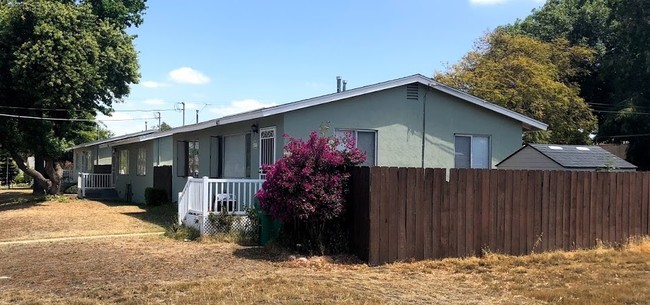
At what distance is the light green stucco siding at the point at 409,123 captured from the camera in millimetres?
14211

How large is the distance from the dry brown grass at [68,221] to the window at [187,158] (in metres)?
2.08

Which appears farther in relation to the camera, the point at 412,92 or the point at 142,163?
the point at 142,163

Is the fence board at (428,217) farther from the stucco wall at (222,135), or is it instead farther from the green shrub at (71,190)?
the green shrub at (71,190)

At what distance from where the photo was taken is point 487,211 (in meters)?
10.6

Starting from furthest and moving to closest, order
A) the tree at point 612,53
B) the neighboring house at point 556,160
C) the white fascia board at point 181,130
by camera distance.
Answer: the tree at point 612,53 < the white fascia board at point 181,130 < the neighboring house at point 556,160

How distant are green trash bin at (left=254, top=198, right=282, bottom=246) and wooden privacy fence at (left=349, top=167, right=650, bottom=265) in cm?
182

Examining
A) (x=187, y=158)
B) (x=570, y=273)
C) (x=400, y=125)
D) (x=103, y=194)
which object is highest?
(x=400, y=125)

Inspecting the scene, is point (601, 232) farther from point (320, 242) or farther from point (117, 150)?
point (117, 150)

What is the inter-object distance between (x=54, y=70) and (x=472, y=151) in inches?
612

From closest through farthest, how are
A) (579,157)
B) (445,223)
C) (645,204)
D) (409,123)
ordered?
(445,223) < (645,204) < (409,123) < (579,157)

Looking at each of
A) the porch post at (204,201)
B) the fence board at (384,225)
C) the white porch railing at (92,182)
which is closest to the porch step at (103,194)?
the white porch railing at (92,182)

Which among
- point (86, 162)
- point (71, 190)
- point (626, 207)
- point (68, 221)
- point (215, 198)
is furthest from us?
point (86, 162)

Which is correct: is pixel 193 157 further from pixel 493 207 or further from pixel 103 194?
pixel 493 207

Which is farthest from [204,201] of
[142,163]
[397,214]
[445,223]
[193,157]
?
[142,163]
